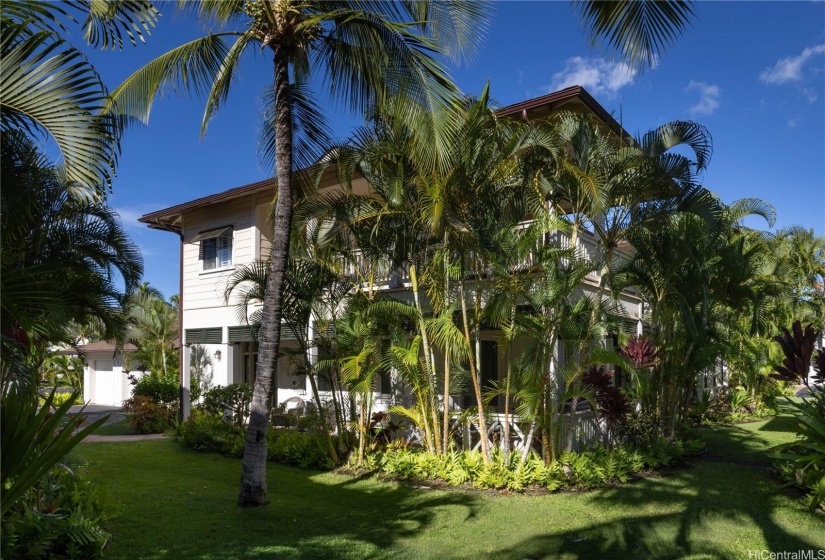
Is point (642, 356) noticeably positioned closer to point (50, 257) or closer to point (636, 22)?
point (636, 22)

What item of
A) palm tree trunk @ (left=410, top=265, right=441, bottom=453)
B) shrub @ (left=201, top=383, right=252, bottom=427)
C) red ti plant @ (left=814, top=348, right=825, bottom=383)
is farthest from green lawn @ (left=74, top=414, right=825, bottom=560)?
shrub @ (left=201, top=383, right=252, bottom=427)

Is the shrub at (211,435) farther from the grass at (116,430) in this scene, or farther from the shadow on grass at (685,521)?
the shadow on grass at (685,521)

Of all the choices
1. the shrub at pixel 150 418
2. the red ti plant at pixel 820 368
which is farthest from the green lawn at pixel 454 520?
the shrub at pixel 150 418

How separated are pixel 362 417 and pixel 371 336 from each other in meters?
1.38

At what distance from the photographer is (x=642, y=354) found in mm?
10266

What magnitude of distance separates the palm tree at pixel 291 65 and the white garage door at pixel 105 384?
26.3m

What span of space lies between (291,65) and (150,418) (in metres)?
12.4

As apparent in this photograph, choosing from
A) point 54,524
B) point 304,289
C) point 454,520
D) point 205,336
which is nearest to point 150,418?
point 205,336

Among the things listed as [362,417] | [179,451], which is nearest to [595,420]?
[362,417]

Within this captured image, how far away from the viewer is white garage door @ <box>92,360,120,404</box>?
3059 centimetres

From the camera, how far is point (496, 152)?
873 centimetres

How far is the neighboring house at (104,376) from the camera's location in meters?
30.0

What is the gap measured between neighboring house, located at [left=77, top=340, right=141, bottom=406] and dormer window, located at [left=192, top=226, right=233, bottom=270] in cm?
1514

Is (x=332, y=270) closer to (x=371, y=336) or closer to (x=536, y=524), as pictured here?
(x=371, y=336)
